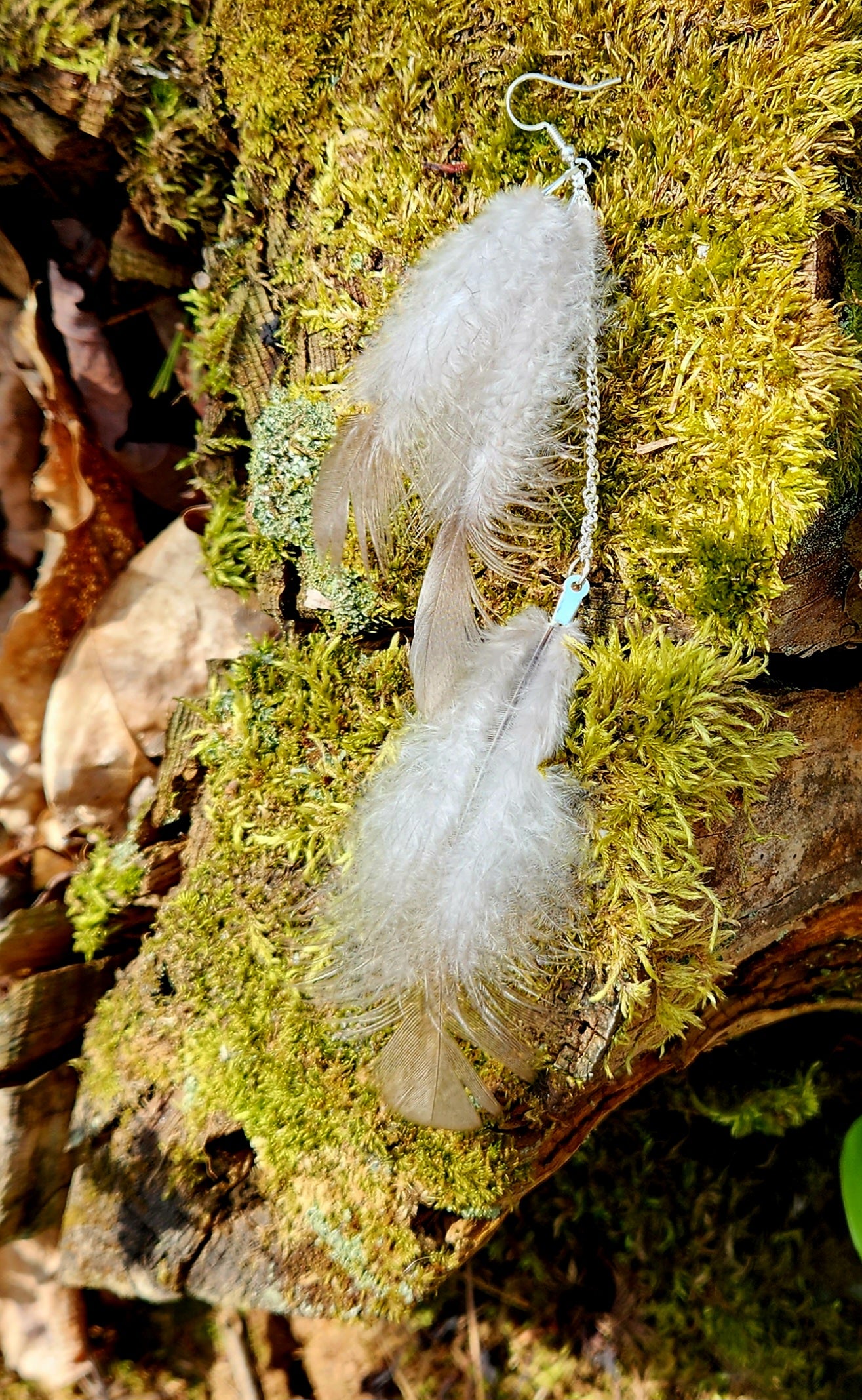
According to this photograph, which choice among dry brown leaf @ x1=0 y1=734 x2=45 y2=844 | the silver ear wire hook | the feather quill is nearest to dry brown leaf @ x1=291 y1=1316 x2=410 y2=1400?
dry brown leaf @ x1=0 y1=734 x2=45 y2=844

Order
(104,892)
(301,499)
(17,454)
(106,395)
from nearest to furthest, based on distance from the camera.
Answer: (301,499), (104,892), (106,395), (17,454)

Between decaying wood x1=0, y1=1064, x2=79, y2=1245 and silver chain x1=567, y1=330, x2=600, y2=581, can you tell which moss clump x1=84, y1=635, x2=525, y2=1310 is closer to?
decaying wood x1=0, y1=1064, x2=79, y2=1245

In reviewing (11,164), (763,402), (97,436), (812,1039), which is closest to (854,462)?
(763,402)

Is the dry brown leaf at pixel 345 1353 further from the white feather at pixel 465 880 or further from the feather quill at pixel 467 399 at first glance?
the feather quill at pixel 467 399

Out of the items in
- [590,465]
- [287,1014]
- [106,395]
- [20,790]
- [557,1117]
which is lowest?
[557,1117]

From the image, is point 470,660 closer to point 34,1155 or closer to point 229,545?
point 229,545

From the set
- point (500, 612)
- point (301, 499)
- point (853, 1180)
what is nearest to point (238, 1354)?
point (853, 1180)

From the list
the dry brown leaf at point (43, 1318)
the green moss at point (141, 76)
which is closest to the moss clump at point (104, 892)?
the dry brown leaf at point (43, 1318)

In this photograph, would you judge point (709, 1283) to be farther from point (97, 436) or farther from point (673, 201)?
point (97, 436)
